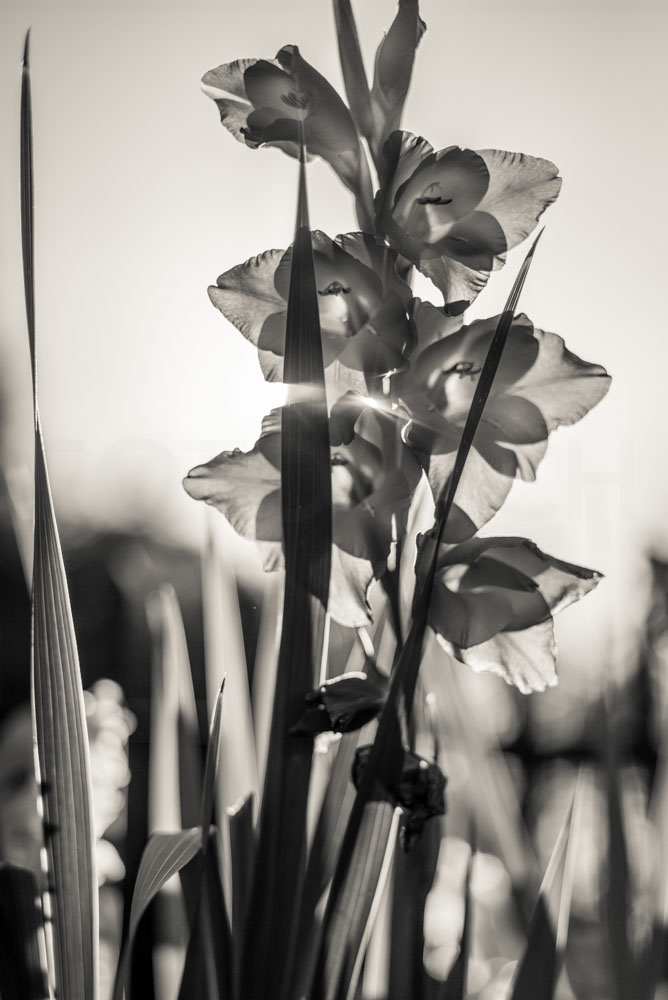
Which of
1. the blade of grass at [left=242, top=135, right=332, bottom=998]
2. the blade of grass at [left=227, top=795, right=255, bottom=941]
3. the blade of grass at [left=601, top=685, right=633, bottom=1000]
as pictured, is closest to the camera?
the blade of grass at [left=242, top=135, right=332, bottom=998]

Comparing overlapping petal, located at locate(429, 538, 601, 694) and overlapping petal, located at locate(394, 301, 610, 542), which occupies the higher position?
overlapping petal, located at locate(394, 301, 610, 542)

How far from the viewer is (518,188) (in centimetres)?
42

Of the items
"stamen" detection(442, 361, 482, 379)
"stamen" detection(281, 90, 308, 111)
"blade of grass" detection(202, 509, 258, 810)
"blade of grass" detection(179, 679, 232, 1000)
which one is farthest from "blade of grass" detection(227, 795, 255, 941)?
"stamen" detection(281, 90, 308, 111)

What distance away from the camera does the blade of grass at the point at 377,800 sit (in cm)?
34

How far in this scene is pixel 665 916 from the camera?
60cm

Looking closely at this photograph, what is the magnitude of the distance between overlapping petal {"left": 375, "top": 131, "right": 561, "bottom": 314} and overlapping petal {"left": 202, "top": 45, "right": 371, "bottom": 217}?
35 millimetres

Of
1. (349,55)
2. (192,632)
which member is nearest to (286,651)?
(349,55)

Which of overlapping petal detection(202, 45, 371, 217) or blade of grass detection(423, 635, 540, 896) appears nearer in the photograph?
overlapping petal detection(202, 45, 371, 217)

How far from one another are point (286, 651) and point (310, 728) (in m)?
0.03

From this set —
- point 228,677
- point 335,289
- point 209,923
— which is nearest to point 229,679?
point 228,677

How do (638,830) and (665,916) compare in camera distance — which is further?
(638,830)

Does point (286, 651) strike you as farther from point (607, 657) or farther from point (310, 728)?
point (607, 657)

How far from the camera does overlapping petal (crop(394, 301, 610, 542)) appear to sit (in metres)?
0.39

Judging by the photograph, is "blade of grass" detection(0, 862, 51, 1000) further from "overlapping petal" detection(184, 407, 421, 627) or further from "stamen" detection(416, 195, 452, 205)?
"stamen" detection(416, 195, 452, 205)
